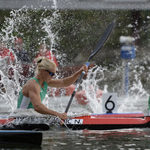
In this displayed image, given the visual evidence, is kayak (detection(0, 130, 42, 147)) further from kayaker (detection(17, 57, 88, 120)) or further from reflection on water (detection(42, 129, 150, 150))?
kayaker (detection(17, 57, 88, 120))

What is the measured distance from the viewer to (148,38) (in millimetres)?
15141

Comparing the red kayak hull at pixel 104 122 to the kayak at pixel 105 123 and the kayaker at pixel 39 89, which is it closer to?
the kayak at pixel 105 123

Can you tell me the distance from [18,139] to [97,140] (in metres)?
0.79

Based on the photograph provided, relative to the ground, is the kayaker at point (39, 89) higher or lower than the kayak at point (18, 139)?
higher

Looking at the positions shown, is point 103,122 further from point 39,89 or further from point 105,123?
point 39,89

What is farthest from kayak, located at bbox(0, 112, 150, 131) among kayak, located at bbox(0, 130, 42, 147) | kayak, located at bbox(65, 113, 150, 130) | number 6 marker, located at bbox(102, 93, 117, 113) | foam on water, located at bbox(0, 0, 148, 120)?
foam on water, located at bbox(0, 0, 148, 120)

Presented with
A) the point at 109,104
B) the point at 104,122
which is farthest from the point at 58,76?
the point at 104,122

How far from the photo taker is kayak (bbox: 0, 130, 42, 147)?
3.35m

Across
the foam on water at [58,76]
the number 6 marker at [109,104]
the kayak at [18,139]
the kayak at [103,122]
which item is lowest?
the kayak at [18,139]

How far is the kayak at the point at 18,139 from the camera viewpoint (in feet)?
11.0

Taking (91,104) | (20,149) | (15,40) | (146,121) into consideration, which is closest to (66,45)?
(15,40)

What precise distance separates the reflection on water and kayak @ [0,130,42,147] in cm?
12

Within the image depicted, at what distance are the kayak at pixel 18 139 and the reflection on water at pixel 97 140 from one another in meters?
0.12

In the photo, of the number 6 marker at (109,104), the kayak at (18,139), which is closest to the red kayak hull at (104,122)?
the number 6 marker at (109,104)
